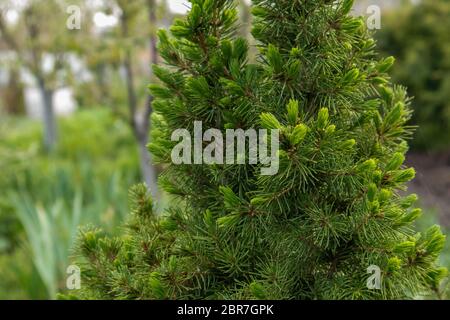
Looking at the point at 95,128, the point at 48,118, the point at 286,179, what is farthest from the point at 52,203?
the point at 95,128

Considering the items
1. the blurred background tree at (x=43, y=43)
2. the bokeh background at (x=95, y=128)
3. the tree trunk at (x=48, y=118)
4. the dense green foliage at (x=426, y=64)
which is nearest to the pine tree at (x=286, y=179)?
the bokeh background at (x=95, y=128)

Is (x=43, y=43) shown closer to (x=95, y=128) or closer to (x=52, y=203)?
(x=95, y=128)

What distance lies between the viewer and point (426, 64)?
7.66 m

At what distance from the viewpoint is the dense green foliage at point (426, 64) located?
7.47 meters

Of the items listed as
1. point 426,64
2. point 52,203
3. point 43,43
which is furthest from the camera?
point 43,43

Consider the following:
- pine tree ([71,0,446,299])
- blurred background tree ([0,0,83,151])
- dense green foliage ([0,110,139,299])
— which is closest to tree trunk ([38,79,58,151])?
blurred background tree ([0,0,83,151])

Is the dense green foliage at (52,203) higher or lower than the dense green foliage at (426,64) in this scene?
lower

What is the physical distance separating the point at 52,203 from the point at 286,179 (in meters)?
4.44

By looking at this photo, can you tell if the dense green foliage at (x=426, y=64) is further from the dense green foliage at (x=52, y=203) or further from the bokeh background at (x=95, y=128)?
the dense green foliage at (x=52, y=203)

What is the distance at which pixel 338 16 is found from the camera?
1.40 meters

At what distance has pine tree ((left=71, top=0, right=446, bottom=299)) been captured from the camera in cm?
135

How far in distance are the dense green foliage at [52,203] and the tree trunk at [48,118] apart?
6.9 inches
